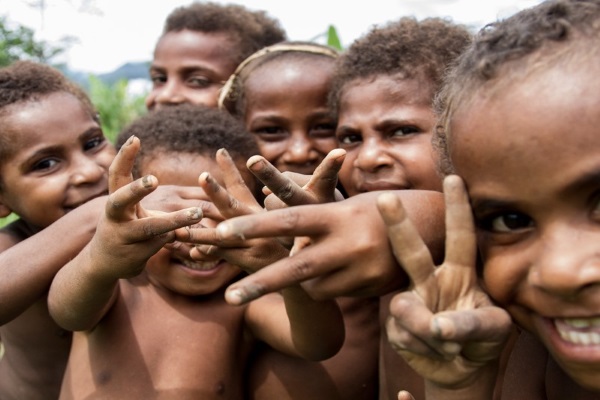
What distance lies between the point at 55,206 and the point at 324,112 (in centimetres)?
109

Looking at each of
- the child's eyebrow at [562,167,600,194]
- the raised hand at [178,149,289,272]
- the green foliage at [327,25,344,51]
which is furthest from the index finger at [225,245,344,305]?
the green foliage at [327,25,344,51]

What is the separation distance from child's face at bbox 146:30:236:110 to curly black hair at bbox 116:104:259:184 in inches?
35.0

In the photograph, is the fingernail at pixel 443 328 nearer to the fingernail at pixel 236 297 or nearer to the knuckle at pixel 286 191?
the fingernail at pixel 236 297

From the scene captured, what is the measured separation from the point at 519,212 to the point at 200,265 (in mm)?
1225

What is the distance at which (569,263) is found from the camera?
1.14 m

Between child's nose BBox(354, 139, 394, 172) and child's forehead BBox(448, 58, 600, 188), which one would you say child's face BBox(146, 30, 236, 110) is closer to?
child's nose BBox(354, 139, 394, 172)

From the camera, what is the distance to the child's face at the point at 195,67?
11.5 feet

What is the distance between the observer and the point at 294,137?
274cm

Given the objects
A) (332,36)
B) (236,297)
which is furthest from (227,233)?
(332,36)

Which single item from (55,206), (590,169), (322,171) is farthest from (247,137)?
(590,169)

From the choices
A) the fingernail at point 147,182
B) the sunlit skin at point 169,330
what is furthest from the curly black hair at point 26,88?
the fingernail at point 147,182

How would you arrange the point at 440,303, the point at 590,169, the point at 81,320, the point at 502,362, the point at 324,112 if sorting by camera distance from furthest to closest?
the point at 324,112 → the point at 81,320 → the point at 502,362 → the point at 440,303 → the point at 590,169

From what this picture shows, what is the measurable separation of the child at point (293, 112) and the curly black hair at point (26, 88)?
Answer: 684 mm

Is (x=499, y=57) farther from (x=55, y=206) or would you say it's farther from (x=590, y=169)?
(x=55, y=206)
